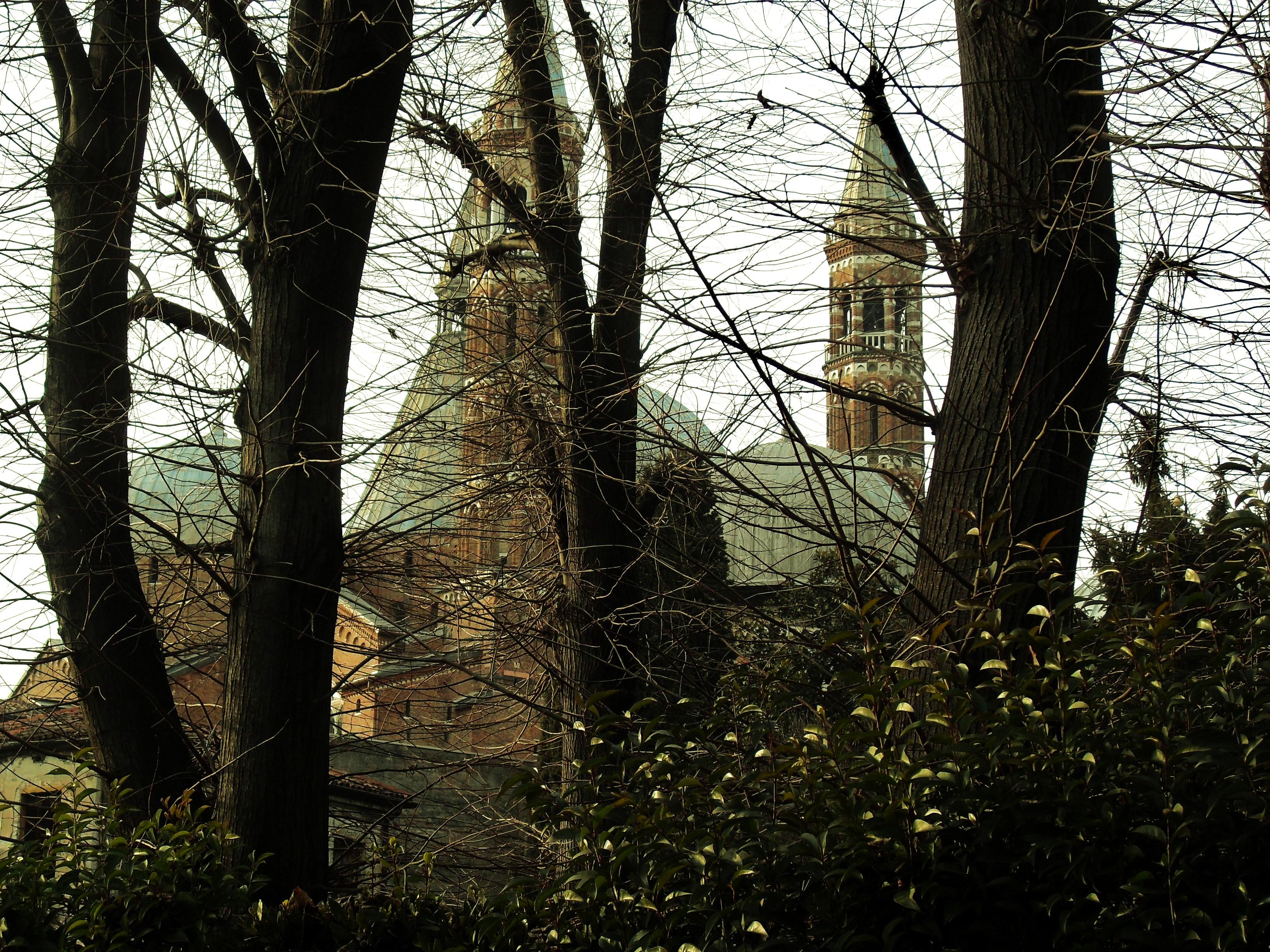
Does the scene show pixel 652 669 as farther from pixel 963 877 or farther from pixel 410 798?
pixel 963 877

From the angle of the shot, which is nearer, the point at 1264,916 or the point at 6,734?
the point at 1264,916

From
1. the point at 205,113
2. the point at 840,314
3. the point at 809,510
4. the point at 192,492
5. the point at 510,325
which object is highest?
the point at 205,113

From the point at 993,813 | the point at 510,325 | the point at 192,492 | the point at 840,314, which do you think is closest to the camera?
the point at 993,813

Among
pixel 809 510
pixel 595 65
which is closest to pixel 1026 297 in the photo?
pixel 809 510

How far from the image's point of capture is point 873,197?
13.9ft

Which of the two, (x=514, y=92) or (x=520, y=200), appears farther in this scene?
(x=514, y=92)

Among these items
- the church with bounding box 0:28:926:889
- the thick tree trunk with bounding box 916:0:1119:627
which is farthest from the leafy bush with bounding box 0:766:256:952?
the thick tree trunk with bounding box 916:0:1119:627

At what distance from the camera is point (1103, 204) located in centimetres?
388

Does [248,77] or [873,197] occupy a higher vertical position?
[248,77]

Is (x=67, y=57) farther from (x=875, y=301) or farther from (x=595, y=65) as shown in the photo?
(x=875, y=301)

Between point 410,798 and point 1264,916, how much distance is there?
3.90m

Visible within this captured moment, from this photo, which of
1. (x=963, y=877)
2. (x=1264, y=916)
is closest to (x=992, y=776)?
(x=963, y=877)

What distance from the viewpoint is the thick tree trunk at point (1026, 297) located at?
150 inches

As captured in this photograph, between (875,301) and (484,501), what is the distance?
338cm
